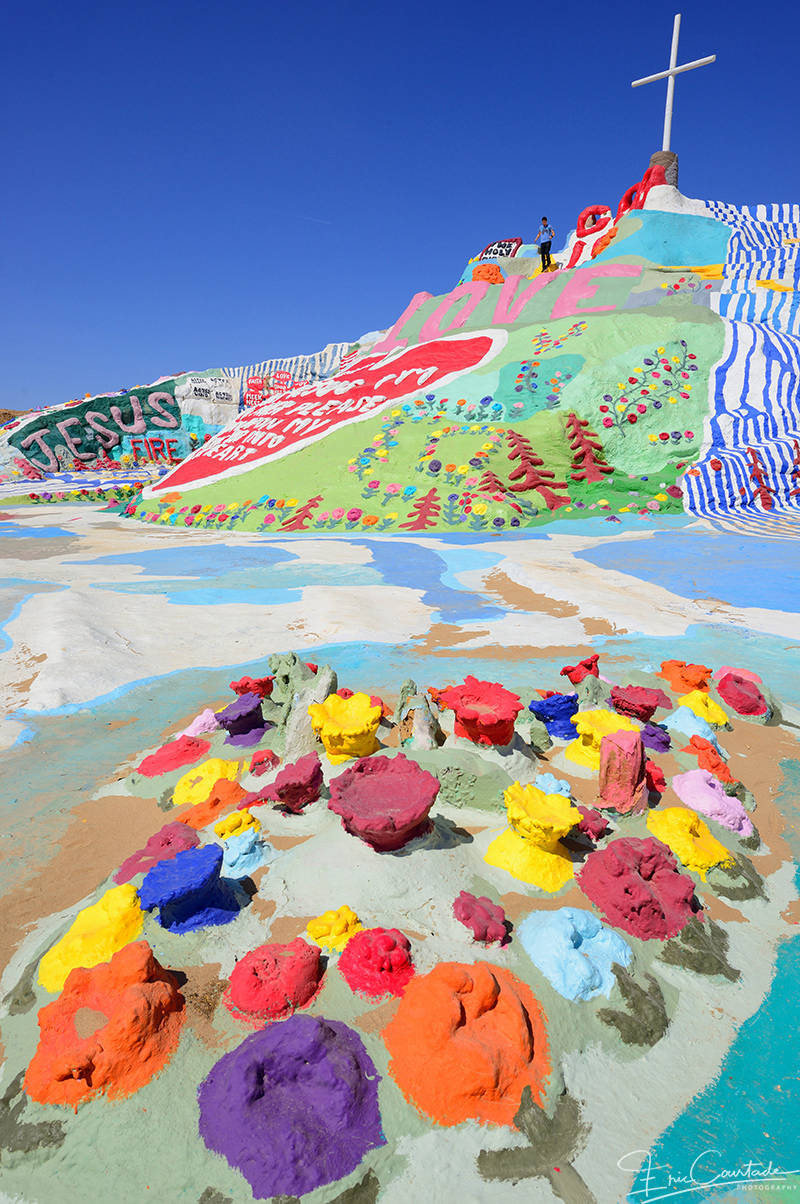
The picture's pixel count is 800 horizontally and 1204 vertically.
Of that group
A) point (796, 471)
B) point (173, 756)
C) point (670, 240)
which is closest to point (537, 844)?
point (173, 756)

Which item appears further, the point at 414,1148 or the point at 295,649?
the point at 295,649

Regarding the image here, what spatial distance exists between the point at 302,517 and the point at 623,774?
12.1 m

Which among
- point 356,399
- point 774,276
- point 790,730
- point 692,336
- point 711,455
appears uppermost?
point 774,276

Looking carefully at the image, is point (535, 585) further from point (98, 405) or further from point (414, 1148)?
point (98, 405)

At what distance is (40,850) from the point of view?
3.06m

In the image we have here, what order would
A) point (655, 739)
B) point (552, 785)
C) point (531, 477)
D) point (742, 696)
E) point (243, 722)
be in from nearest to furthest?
point (552, 785), point (655, 739), point (243, 722), point (742, 696), point (531, 477)

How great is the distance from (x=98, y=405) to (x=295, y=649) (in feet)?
85.8

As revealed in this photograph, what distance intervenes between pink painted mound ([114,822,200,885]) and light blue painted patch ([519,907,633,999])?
155 centimetres

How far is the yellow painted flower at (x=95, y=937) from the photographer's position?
2127 millimetres

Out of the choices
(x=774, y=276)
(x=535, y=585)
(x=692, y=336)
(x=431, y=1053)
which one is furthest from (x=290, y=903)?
(x=774, y=276)

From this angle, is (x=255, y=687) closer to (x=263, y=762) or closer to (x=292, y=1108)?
(x=263, y=762)

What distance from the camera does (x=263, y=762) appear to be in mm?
3506

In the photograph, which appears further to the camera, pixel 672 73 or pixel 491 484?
pixel 672 73

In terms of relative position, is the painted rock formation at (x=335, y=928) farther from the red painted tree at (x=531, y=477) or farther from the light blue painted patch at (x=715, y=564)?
the red painted tree at (x=531, y=477)
